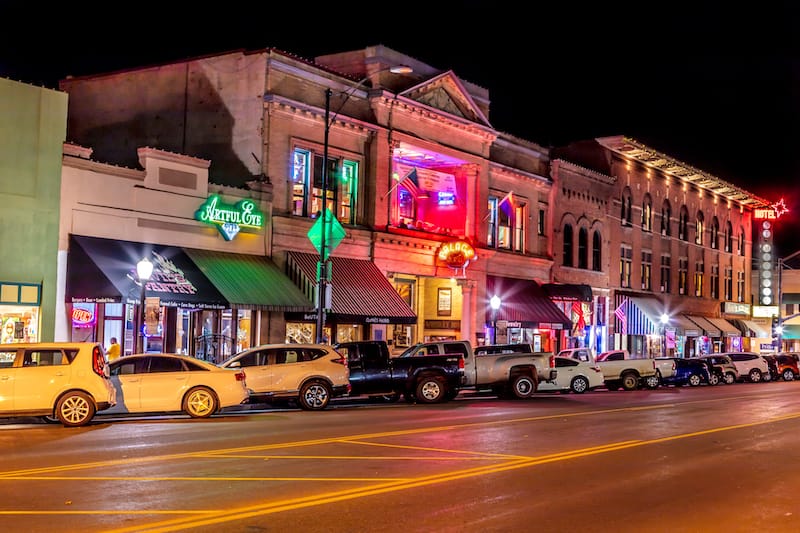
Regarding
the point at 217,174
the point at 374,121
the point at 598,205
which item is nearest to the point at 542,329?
the point at 598,205

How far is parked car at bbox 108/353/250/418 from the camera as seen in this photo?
67.4ft

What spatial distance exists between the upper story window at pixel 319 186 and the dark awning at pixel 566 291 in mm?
14082

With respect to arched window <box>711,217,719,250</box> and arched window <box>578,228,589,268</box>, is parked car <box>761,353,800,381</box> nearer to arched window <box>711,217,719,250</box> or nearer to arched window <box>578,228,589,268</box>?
arched window <box>578,228,589,268</box>

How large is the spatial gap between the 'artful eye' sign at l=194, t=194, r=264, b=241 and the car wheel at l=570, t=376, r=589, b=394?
12.6m

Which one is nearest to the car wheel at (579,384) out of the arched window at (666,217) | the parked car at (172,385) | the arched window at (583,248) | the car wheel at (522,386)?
the car wheel at (522,386)

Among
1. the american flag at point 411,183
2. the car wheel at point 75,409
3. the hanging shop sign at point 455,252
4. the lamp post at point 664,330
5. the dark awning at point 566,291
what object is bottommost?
the car wheel at point 75,409

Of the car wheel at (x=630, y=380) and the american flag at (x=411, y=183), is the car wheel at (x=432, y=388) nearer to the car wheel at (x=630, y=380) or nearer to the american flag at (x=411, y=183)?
the american flag at (x=411, y=183)

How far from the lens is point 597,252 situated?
52.3 m

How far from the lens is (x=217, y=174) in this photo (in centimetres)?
3291

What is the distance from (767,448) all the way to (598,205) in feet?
119

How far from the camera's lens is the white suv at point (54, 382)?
734 inches

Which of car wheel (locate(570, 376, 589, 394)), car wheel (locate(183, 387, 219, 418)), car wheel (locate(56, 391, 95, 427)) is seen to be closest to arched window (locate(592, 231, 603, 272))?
car wheel (locate(570, 376, 589, 394))

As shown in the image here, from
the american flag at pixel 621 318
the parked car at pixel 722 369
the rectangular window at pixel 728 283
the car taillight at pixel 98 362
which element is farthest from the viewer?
the rectangular window at pixel 728 283

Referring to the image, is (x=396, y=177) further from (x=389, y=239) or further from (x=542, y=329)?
(x=542, y=329)
